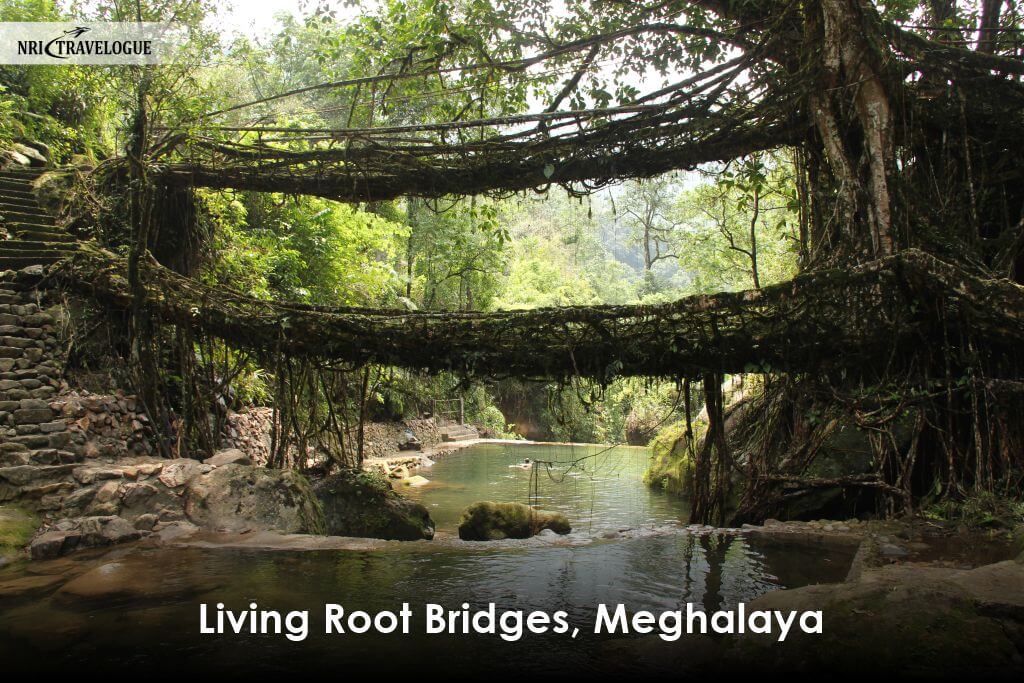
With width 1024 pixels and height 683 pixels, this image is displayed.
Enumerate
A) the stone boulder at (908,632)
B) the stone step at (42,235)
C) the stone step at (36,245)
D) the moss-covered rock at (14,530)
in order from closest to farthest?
the stone boulder at (908,632), the moss-covered rock at (14,530), the stone step at (36,245), the stone step at (42,235)

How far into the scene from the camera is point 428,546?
6.04 m

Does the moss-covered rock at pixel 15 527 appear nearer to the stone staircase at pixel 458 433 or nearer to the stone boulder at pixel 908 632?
the stone boulder at pixel 908 632

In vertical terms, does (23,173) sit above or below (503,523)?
above

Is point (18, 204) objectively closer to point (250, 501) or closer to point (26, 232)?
point (26, 232)

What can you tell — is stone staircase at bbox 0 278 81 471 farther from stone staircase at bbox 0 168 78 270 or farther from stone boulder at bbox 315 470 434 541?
stone boulder at bbox 315 470 434 541

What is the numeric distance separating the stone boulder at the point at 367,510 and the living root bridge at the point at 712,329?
196cm

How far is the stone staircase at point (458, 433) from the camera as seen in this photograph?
2106cm

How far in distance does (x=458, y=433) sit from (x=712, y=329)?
17.1 meters

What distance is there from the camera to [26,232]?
881 cm

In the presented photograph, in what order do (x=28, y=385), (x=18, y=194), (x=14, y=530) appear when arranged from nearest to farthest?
1. (x=14, y=530)
2. (x=28, y=385)
3. (x=18, y=194)

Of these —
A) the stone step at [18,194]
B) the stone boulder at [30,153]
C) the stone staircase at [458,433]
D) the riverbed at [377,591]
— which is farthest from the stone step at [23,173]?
the stone staircase at [458,433]

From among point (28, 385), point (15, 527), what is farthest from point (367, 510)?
point (28, 385)

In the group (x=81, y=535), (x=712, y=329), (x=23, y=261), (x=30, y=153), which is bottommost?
(x=81, y=535)

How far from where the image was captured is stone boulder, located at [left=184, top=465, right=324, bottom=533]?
6.38 m
